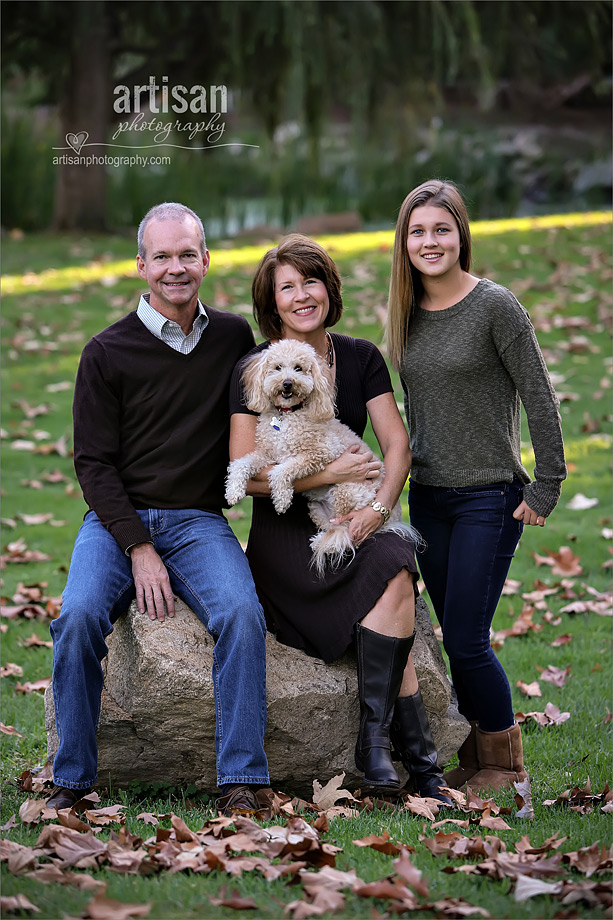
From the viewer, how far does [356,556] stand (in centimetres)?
386

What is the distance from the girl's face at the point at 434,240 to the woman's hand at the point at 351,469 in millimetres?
788

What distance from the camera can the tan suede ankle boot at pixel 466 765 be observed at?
410 cm

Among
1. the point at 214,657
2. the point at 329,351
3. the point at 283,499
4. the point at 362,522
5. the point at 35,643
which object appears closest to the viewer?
the point at 214,657

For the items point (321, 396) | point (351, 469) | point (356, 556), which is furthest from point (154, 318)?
point (356, 556)

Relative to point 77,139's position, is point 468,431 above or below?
below

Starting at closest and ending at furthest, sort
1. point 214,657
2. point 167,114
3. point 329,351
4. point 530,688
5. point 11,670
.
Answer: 1. point 214,657
2. point 329,351
3. point 530,688
4. point 11,670
5. point 167,114

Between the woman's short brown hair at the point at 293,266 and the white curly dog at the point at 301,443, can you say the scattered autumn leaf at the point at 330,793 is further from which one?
the woman's short brown hair at the point at 293,266

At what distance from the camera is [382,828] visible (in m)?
3.40

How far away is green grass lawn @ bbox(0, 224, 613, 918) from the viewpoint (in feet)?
9.37

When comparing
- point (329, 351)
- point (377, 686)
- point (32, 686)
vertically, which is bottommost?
point (32, 686)

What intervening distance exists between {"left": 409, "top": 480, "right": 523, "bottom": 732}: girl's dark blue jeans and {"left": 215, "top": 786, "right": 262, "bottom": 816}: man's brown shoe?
924 millimetres

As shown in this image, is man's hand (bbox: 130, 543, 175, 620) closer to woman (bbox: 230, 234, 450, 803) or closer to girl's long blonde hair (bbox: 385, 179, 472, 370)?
woman (bbox: 230, 234, 450, 803)

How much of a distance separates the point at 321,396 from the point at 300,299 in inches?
15.4

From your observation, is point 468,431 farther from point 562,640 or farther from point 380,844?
point 562,640
